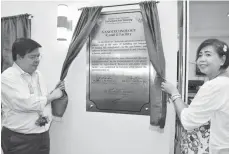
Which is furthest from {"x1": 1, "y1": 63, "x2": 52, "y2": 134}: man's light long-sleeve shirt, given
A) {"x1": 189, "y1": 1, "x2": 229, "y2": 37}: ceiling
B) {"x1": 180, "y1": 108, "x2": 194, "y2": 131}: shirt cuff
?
{"x1": 189, "y1": 1, "x2": 229, "y2": 37}: ceiling

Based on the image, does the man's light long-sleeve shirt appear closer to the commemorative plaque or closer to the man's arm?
the man's arm

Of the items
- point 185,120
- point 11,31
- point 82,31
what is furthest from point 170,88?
point 11,31

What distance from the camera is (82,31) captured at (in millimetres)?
2336

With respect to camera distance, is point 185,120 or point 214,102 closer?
point 214,102

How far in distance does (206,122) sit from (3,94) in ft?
5.14

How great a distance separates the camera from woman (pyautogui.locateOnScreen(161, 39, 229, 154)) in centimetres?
125

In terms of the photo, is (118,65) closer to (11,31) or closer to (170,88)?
(170,88)

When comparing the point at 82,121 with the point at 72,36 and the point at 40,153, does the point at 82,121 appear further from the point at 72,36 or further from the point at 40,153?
the point at 72,36

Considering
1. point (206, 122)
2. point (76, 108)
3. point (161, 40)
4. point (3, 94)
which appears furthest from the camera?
point (76, 108)

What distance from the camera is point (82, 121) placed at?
8.39 feet

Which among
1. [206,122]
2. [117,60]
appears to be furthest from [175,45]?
[206,122]

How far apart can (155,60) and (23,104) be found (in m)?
1.26

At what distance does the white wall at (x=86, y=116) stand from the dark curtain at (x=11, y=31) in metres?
0.09

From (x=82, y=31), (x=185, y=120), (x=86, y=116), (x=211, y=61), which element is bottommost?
(x=86, y=116)
